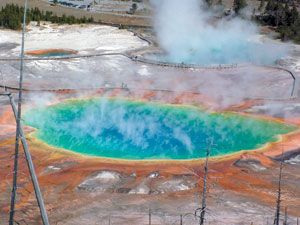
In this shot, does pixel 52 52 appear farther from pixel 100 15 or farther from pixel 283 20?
pixel 283 20

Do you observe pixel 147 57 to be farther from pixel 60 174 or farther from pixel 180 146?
pixel 60 174

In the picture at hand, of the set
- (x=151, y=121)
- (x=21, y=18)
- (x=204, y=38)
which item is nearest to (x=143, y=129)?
(x=151, y=121)

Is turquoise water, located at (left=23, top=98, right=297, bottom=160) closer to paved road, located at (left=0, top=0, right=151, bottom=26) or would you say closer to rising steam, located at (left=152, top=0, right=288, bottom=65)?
rising steam, located at (left=152, top=0, right=288, bottom=65)

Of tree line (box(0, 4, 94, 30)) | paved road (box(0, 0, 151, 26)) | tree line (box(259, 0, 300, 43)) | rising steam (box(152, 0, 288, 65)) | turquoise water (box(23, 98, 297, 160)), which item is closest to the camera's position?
turquoise water (box(23, 98, 297, 160))

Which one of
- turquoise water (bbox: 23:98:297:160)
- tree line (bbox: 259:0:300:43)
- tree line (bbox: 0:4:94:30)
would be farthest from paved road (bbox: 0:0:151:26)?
turquoise water (bbox: 23:98:297:160)

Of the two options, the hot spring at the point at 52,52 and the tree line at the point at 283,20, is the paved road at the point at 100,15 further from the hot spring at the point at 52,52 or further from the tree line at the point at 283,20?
the hot spring at the point at 52,52

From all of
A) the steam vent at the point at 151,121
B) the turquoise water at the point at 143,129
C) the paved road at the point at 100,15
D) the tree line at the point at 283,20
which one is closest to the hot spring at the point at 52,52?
the steam vent at the point at 151,121

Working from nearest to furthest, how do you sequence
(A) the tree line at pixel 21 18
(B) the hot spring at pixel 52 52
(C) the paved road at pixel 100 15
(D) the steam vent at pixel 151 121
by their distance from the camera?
(D) the steam vent at pixel 151 121, (B) the hot spring at pixel 52 52, (A) the tree line at pixel 21 18, (C) the paved road at pixel 100 15
